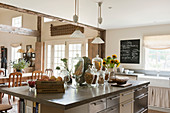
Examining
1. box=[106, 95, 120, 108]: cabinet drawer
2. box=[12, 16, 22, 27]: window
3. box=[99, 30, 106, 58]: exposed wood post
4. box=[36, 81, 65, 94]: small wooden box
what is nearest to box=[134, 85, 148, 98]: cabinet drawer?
box=[106, 95, 120, 108]: cabinet drawer

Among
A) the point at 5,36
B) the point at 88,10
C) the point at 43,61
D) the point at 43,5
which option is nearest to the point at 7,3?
the point at 43,5

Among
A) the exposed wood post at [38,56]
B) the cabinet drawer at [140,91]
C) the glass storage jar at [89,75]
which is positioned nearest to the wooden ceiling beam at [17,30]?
the exposed wood post at [38,56]

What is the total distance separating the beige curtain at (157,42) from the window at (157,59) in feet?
0.60

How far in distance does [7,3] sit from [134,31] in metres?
4.18

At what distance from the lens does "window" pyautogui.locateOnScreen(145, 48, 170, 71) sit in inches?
215

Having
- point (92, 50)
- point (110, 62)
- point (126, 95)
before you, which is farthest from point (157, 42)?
point (126, 95)

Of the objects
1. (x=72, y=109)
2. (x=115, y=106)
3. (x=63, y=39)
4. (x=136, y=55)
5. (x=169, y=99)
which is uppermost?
(x=63, y=39)

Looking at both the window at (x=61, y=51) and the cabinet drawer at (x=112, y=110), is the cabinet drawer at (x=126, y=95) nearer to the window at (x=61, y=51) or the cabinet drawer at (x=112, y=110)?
the cabinet drawer at (x=112, y=110)

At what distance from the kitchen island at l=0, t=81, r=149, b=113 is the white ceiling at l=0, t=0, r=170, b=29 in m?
1.67

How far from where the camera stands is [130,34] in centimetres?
613

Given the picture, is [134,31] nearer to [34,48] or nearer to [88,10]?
[88,10]

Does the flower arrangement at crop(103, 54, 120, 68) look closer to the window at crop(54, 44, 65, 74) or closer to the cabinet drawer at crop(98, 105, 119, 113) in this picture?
the cabinet drawer at crop(98, 105, 119, 113)

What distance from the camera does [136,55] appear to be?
5980 mm

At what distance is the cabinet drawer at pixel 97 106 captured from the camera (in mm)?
1948
